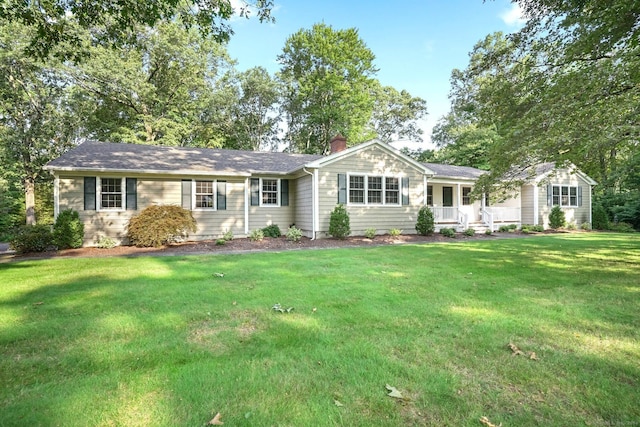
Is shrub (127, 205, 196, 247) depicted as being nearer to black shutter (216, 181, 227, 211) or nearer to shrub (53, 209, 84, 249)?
shrub (53, 209, 84, 249)

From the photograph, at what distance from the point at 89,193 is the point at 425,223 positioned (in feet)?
44.9

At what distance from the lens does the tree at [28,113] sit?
18.6 m

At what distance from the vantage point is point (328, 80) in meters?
29.3

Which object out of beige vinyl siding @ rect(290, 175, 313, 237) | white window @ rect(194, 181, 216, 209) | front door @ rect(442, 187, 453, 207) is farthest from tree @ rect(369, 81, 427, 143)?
white window @ rect(194, 181, 216, 209)

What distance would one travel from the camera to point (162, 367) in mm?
2781

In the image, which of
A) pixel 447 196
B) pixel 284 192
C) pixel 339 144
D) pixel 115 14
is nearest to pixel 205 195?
pixel 284 192

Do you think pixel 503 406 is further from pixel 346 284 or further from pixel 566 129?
pixel 566 129

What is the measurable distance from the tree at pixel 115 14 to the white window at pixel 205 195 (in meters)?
7.25

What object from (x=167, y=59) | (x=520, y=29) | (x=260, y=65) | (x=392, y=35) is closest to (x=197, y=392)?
(x=520, y=29)

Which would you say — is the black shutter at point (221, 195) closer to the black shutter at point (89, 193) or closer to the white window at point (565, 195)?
the black shutter at point (89, 193)

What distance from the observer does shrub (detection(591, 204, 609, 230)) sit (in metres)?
20.3

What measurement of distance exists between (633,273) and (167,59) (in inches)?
1151

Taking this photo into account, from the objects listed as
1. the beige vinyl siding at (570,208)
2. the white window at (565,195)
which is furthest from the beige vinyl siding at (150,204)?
the white window at (565,195)

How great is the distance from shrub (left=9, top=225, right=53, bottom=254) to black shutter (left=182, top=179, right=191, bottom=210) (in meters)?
4.45
